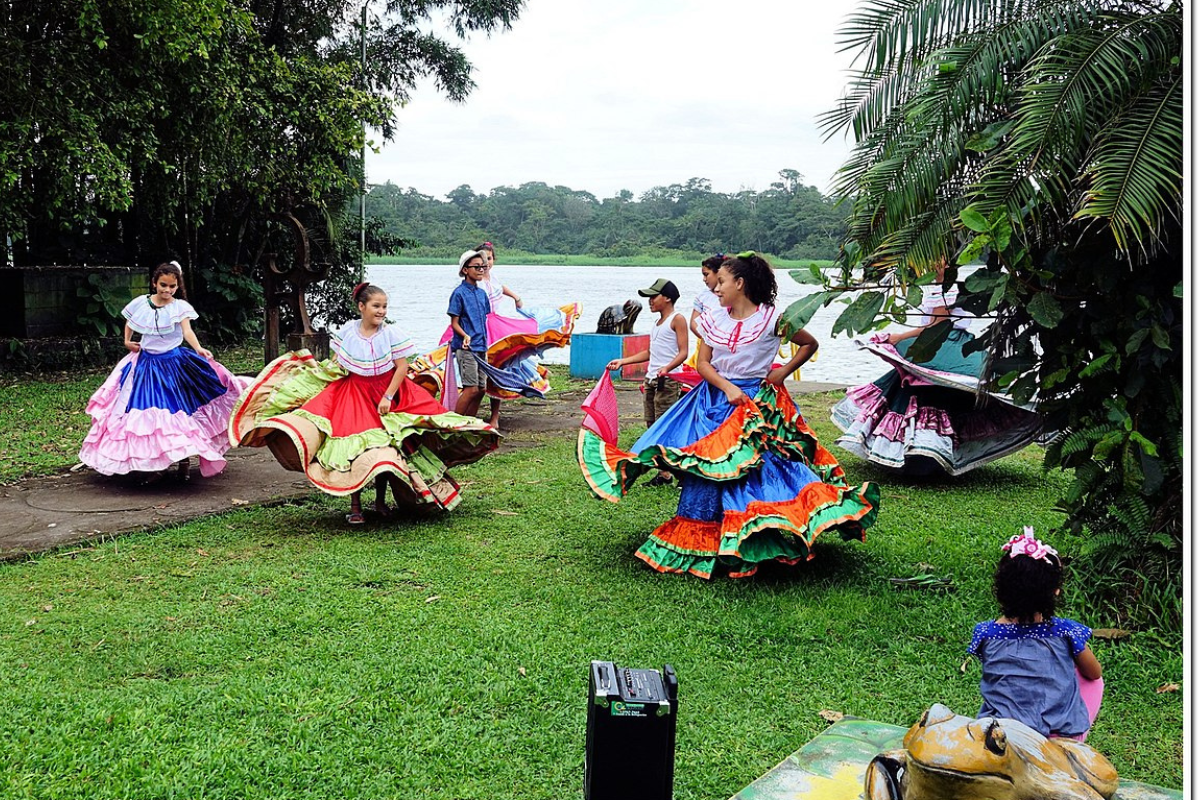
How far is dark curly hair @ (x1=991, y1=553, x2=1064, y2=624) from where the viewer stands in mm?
3320

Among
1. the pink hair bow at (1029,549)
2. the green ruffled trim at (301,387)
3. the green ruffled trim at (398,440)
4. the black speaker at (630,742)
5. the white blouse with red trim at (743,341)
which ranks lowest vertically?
the black speaker at (630,742)

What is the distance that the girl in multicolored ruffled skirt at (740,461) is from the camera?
5.81 metres

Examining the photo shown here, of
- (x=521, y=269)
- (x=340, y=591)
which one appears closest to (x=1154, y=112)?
(x=340, y=591)

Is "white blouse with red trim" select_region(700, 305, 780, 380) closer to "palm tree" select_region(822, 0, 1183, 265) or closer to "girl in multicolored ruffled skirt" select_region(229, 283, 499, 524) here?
"palm tree" select_region(822, 0, 1183, 265)

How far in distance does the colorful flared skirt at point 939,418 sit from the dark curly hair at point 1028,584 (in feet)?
16.1

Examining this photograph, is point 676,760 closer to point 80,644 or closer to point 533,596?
point 533,596

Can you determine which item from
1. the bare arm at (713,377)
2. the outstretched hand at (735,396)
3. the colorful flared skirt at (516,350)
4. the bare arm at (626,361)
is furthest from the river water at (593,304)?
the bare arm at (626,361)

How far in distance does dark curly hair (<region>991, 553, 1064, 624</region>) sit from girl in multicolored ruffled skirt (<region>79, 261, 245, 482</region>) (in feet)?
20.6

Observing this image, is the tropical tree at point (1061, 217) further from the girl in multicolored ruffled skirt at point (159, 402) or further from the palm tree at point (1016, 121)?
the girl in multicolored ruffled skirt at point (159, 402)

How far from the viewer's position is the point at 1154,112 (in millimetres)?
4457

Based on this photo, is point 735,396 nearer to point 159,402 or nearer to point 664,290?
point 664,290

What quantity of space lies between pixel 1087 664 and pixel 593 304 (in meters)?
23.9

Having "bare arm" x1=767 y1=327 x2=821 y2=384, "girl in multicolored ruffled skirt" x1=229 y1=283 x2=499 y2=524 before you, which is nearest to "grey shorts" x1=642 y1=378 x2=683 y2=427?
"girl in multicolored ruffled skirt" x1=229 y1=283 x2=499 y2=524
